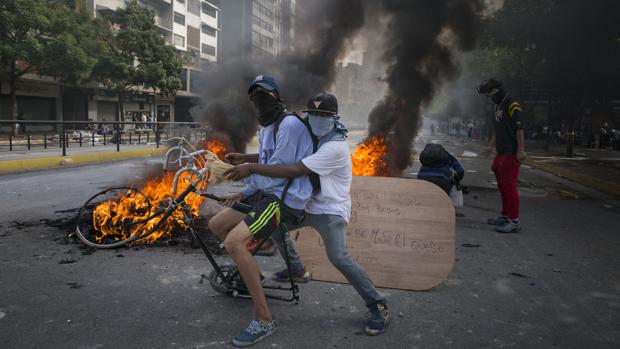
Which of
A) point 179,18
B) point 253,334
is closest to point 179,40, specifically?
point 179,18

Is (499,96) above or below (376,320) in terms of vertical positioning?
above

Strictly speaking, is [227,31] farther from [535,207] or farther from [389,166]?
[535,207]

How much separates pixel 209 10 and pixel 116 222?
2020 inches

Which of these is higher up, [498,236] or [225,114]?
[225,114]

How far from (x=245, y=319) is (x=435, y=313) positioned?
4.37 ft

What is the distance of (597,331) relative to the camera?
3086 millimetres

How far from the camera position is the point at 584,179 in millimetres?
11305

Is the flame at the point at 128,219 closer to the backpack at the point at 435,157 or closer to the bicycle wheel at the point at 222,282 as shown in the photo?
the bicycle wheel at the point at 222,282

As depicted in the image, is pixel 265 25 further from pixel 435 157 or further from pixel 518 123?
pixel 435 157

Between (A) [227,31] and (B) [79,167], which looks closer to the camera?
(B) [79,167]

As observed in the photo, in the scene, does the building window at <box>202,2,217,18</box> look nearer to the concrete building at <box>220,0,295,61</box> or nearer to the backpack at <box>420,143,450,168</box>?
the concrete building at <box>220,0,295,61</box>

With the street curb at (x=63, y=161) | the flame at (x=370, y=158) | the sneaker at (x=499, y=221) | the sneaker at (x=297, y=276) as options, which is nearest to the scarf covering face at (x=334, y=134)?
the sneaker at (x=297, y=276)

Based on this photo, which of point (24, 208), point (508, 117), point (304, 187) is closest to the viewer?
point (304, 187)

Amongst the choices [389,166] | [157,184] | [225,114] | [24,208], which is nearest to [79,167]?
[225,114]
